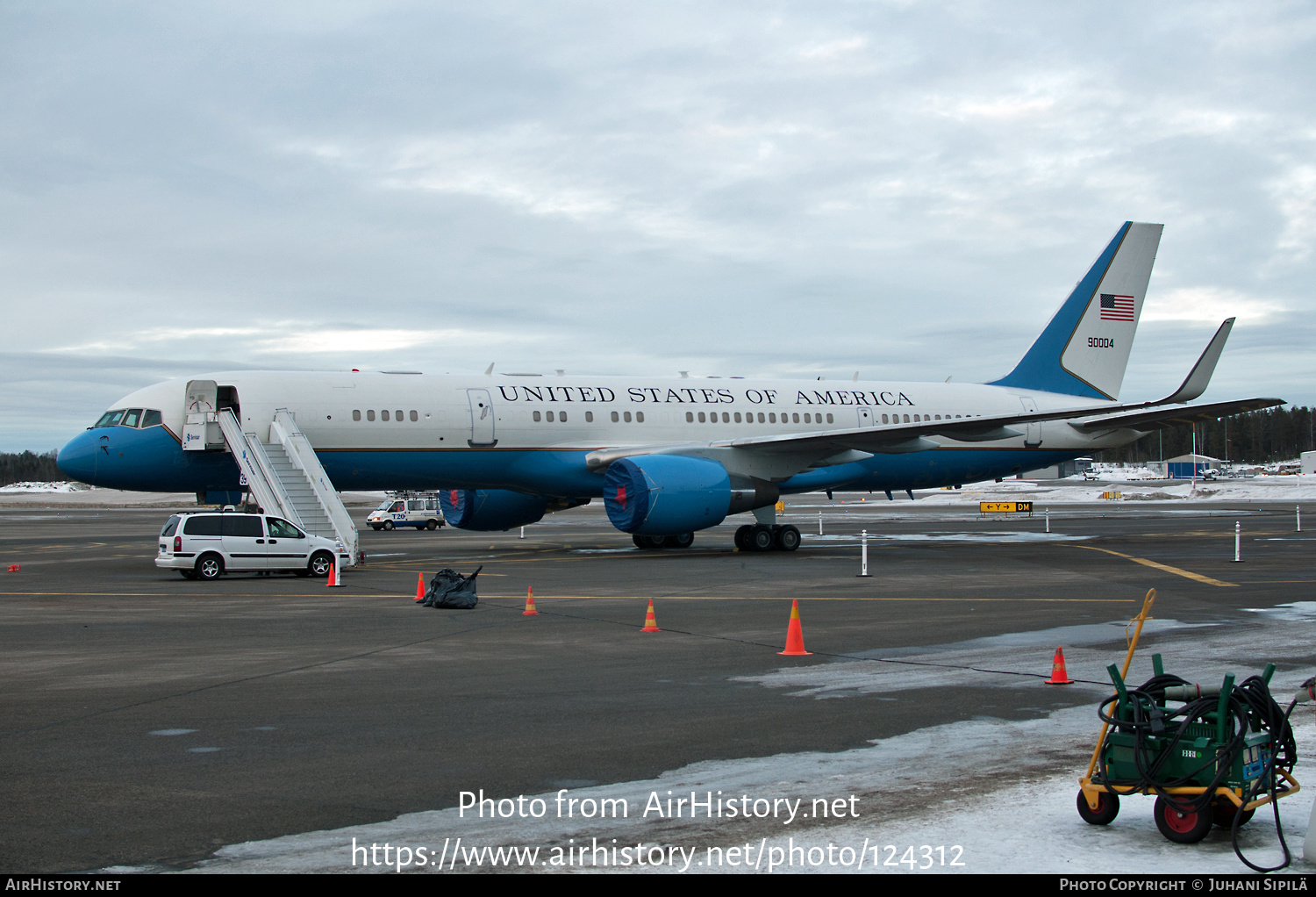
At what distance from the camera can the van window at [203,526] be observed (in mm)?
23531

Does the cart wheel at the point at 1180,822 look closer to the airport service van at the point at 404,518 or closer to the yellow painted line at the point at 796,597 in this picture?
the yellow painted line at the point at 796,597

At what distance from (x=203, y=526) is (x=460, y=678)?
14.8 metres

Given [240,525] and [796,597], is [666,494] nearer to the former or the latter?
[796,597]

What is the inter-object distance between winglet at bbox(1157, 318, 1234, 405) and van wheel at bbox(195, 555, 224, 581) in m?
24.4

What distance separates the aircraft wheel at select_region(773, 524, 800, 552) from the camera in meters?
30.9

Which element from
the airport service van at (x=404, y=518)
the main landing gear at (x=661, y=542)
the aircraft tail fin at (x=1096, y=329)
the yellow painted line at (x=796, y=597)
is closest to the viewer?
the yellow painted line at (x=796, y=597)

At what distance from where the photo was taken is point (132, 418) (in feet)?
89.5

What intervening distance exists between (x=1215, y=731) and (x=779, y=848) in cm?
239

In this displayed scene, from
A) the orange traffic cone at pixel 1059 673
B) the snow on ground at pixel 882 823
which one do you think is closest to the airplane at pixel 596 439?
the orange traffic cone at pixel 1059 673

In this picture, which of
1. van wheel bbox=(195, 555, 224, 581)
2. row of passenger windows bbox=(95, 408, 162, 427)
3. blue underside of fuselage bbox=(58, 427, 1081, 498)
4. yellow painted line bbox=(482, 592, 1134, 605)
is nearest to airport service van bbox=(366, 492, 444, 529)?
blue underside of fuselage bbox=(58, 427, 1081, 498)

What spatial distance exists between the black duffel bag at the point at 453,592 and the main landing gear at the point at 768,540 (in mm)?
14235

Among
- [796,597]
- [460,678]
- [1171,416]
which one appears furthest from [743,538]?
[460,678]

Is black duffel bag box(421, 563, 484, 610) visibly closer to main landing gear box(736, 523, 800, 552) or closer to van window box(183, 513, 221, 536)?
van window box(183, 513, 221, 536)

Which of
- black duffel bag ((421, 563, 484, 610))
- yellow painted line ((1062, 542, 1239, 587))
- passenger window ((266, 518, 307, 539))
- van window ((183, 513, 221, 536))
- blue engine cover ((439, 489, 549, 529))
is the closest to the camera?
black duffel bag ((421, 563, 484, 610))
